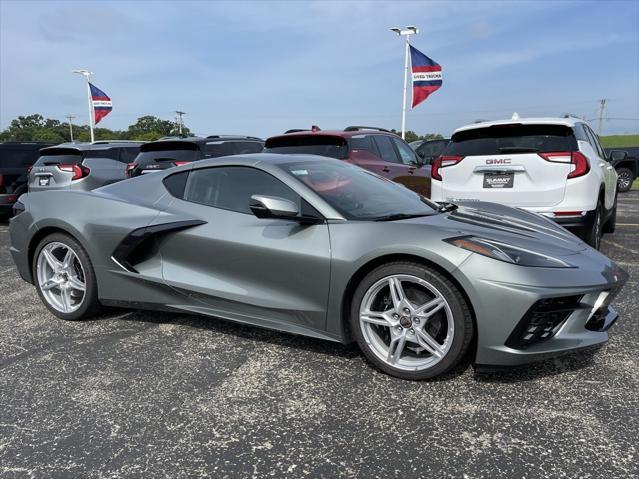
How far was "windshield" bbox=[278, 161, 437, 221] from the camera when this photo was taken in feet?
10.6

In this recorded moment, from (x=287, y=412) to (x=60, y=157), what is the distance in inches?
323

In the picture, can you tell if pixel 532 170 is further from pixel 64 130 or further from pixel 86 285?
pixel 64 130

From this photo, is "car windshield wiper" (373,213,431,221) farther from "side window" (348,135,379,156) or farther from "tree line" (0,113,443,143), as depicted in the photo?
"tree line" (0,113,443,143)

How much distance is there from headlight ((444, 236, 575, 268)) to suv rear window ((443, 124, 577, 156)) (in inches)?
109

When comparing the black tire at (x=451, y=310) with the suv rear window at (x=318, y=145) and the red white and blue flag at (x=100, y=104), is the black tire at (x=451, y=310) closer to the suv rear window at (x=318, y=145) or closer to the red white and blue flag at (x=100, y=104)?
the suv rear window at (x=318, y=145)

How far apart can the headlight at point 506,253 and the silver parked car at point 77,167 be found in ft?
25.2

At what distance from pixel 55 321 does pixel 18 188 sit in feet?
21.8

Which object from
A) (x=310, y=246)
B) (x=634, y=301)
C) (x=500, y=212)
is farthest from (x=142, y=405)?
(x=634, y=301)

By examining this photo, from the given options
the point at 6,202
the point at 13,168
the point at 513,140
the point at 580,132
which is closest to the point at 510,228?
the point at 513,140

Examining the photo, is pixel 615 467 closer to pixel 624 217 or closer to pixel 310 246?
pixel 310 246

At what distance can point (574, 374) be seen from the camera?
9.52 ft

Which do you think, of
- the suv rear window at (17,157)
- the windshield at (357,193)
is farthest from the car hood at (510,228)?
the suv rear window at (17,157)

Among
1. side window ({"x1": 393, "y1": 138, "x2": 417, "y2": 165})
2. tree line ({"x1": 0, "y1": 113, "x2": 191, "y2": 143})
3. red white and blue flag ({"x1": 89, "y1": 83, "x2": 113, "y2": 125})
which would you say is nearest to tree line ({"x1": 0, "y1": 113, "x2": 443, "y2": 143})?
tree line ({"x1": 0, "y1": 113, "x2": 191, "y2": 143})

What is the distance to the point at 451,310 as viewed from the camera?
2662 mm
